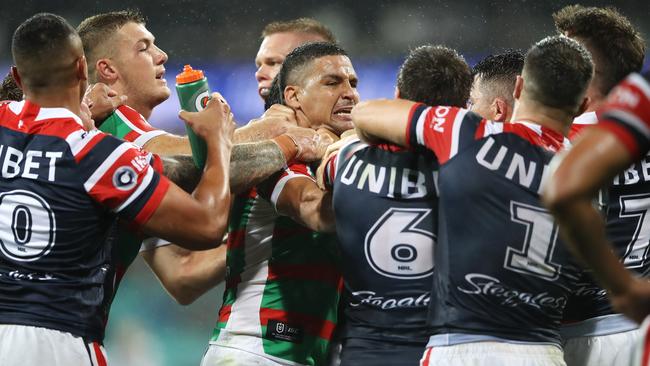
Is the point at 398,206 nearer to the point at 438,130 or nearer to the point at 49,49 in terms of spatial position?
the point at 438,130

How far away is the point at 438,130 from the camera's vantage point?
299 centimetres

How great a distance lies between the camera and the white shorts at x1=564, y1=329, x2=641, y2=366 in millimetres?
3555

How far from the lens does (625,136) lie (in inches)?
75.2

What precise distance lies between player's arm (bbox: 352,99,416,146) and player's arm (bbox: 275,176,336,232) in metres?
0.43

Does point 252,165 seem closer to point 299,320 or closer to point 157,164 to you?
point 157,164

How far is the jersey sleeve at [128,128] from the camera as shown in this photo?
4115mm

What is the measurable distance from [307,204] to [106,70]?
1714 mm

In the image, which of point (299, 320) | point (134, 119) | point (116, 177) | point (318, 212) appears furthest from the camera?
point (134, 119)

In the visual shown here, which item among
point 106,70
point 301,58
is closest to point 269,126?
point 301,58

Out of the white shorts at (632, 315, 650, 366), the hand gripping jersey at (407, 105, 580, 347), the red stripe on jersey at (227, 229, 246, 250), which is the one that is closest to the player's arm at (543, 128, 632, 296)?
the white shorts at (632, 315, 650, 366)

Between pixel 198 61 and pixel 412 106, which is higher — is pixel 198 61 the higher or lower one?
the higher one


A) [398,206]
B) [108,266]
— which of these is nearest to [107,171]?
[108,266]

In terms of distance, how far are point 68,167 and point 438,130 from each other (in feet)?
4.12

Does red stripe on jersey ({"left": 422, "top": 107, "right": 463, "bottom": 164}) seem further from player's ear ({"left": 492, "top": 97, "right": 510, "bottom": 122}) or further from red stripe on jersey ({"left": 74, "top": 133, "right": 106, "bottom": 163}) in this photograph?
red stripe on jersey ({"left": 74, "top": 133, "right": 106, "bottom": 163})
